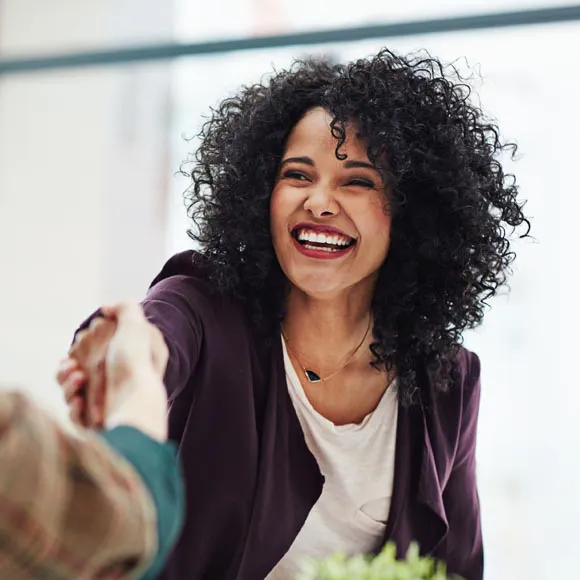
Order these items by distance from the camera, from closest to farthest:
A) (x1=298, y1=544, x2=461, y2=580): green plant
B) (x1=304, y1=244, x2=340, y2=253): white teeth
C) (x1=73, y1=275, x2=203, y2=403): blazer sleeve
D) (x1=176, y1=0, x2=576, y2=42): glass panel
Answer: (x1=298, y1=544, x2=461, y2=580): green plant
(x1=73, y1=275, x2=203, y2=403): blazer sleeve
(x1=304, y1=244, x2=340, y2=253): white teeth
(x1=176, y1=0, x2=576, y2=42): glass panel

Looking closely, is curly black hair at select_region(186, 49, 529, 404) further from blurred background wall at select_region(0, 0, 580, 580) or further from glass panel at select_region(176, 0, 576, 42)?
glass panel at select_region(176, 0, 576, 42)

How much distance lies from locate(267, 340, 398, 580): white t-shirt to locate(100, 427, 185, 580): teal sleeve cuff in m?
0.80

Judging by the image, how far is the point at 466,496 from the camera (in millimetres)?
1770

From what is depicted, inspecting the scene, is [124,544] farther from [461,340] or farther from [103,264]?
[103,264]

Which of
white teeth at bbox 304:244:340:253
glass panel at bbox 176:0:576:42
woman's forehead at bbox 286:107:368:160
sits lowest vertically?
white teeth at bbox 304:244:340:253

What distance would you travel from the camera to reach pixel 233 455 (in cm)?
151

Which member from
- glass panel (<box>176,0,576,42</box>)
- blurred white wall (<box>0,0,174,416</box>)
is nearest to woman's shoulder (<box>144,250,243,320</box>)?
glass panel (<box>176,0,576,42</box>)

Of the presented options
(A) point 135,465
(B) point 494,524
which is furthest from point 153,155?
(A) point 135,465

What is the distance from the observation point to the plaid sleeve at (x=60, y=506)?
0.65m

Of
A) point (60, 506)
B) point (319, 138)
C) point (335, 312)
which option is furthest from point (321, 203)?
point (60, 506)

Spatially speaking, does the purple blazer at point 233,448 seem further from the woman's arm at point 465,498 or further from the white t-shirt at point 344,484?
the woman's arm at point 465,498

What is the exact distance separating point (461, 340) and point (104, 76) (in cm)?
196

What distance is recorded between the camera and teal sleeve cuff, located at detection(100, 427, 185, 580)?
2.44 ft

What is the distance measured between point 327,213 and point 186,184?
5.36 ft
